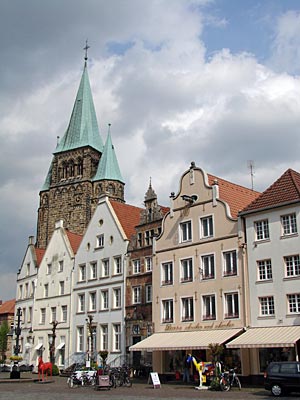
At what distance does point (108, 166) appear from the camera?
367 feet

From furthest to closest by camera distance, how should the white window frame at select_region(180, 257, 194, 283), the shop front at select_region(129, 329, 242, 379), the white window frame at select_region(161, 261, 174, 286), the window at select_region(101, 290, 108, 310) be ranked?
the window at select_region(101, 290, 108, 310), the white window frame at select_region(161, 261, 174, 286), the white window frame at select_region(180, 257, 194, 283), the shop front at select_region(129, 329, 242, 379)

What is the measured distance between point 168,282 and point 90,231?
13.4 m

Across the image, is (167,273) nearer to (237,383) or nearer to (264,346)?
(237,383)

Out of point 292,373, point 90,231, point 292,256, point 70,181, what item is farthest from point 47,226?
point 292,373

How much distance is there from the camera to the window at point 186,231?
41.3 m

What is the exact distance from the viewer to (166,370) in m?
40.4

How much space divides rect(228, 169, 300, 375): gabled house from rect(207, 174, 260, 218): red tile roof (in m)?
2.71

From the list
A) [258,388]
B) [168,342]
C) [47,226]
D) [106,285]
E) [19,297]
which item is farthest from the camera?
[47,226]

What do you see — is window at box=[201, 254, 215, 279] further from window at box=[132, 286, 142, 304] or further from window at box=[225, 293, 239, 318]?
window at box=[132, 286, 142, 304]

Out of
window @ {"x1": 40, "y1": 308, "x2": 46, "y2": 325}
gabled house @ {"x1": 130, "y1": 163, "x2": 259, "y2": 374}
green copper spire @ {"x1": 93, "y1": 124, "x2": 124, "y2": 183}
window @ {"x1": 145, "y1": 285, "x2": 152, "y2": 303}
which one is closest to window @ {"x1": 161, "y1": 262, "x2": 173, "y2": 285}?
gabled house @ {"x1": 130, "y1": 163, "x2": 259, "y2": 374}

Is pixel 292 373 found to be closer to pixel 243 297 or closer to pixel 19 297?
pixel 243 297

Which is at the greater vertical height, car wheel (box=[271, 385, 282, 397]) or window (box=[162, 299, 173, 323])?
window (box=[162, 299, 173, 323])

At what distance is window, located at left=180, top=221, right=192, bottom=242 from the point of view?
1626 inches

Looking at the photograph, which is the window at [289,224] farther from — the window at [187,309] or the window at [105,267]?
the window at [105,267]
